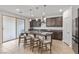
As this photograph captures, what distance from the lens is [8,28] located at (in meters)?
6.14

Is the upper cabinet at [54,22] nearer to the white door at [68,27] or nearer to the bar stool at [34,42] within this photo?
the white door at [68,27]

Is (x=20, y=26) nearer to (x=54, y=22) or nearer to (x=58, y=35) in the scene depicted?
(x=58, y=35)

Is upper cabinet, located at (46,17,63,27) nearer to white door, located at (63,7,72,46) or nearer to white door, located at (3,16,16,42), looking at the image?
white door, located at (63,7,72,46)

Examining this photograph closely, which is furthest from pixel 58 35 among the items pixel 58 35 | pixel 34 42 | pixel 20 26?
pixel 20 26

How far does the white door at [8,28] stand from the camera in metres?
5.86

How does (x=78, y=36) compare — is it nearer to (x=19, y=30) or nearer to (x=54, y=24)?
(x=19, y=30)

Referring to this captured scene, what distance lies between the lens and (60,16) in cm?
806

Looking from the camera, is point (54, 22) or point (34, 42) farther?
point (54, 22)

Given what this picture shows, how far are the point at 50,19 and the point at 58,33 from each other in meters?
1.52

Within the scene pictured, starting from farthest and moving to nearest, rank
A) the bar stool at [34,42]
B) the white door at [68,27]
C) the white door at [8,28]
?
the white door at [8,28] → the white door at [68,27] → the bar stool at [34,42]

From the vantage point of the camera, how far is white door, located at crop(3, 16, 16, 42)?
19.2 ft

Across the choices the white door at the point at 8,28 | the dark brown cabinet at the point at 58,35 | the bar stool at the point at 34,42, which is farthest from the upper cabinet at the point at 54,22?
the white door at the point at 8,28

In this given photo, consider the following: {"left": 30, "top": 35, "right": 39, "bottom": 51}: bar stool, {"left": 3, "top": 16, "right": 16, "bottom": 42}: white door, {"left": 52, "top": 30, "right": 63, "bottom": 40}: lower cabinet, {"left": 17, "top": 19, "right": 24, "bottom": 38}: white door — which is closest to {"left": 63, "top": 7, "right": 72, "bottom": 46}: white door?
{"left": 52, "top": 30, "right": 63, "bottom": 40}: lower cabinet
